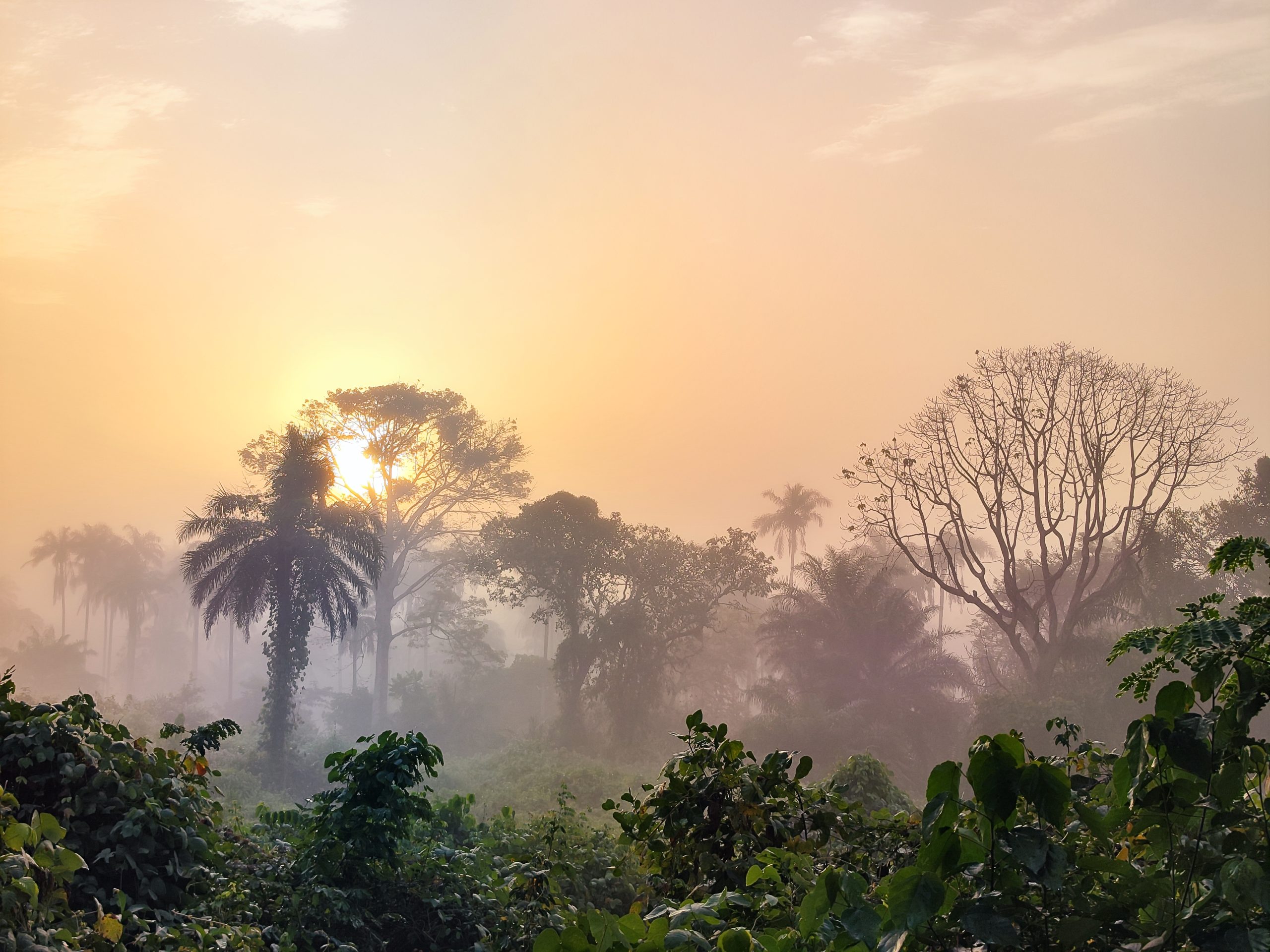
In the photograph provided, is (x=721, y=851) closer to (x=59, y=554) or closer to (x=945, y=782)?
(x=945, y=782)

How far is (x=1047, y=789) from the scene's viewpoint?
117 cm

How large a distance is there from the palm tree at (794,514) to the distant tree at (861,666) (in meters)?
22.8

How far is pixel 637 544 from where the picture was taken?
32438 mm

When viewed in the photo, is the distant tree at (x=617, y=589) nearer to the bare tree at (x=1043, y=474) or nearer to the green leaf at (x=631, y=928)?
the bare tree at (x=1043, y=474)

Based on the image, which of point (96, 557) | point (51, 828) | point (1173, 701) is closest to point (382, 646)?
point (96, 557)

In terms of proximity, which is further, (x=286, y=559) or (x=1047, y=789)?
(x=286, y=559)

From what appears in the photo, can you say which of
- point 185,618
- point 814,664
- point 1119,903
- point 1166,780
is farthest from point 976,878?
point 185,618

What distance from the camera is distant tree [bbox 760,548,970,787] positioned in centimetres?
2478

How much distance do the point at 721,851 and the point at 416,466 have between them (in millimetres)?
38961

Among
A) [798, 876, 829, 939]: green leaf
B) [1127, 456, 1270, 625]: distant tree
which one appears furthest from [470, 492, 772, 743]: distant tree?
[798, 876, 829, 939]: green leaf

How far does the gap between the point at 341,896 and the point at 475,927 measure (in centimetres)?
82

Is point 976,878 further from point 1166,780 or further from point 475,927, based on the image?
point 475,927

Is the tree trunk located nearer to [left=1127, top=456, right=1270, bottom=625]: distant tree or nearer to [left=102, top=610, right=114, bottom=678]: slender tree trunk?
[left=1127, top=456, right=1270, bottom=625]: distant tree

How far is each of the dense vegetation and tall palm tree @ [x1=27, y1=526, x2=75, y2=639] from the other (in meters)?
64.7
